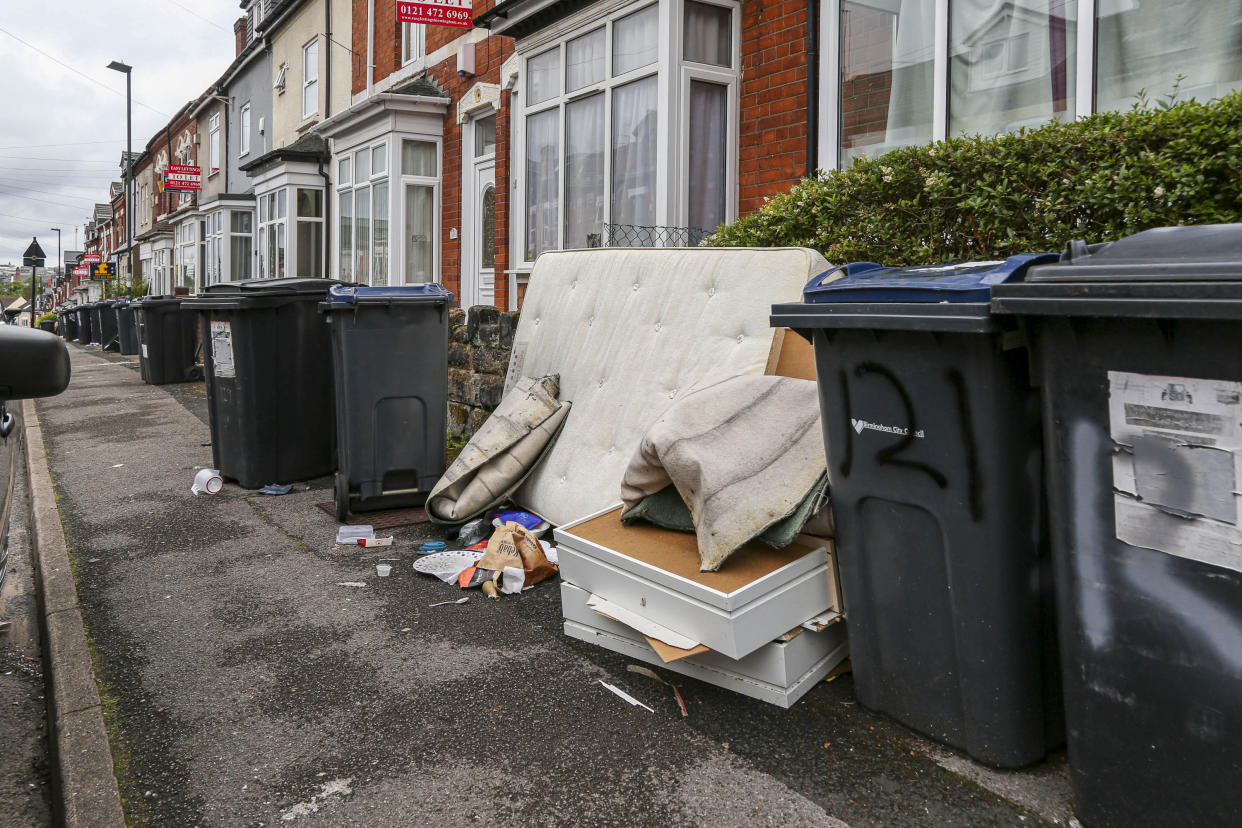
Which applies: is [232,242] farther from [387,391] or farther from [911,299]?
[911,299]

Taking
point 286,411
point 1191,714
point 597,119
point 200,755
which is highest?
point 597,119

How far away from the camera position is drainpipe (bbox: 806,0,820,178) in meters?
6.28

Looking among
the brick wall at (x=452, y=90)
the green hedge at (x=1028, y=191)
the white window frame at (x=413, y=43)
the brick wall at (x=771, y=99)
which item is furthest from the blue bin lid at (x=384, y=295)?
the white window frame at (x=413, y=43)

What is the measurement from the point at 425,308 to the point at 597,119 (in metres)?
3.59

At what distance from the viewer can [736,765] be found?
242 cm

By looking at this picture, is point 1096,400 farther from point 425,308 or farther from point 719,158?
point 719,158

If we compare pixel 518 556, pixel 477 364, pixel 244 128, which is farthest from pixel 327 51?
pixel 518 556

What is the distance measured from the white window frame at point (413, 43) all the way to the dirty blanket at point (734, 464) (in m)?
11.7

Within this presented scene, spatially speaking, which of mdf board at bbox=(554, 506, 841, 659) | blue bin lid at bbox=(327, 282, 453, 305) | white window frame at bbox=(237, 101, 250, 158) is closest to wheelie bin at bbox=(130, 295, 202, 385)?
blue bin lid at bbox=(327, 282, 453, 305)

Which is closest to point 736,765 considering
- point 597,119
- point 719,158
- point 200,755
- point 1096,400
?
point 1096,400

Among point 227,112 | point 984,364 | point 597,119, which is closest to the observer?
point 984,364

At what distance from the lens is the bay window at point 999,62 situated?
439 centimetres

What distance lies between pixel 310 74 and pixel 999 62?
1623 centimetres

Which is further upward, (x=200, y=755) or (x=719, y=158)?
(x=719, y=158)
